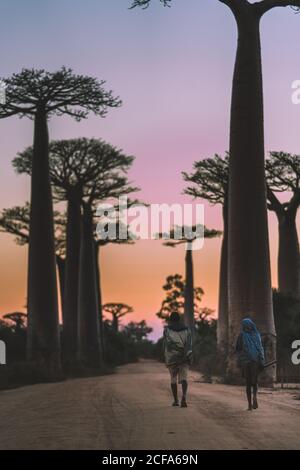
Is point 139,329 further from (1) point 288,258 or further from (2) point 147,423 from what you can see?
(2) point 147,423

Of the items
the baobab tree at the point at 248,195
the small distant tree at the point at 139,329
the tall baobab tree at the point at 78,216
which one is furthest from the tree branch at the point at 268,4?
the small distant tree at the point at 139,329

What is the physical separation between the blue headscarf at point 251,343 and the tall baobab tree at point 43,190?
16.1 meters

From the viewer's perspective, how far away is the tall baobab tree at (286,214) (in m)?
37.8

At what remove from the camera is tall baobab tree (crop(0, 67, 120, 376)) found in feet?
94.4

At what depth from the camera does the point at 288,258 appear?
133 ft

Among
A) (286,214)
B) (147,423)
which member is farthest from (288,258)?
(147,423)

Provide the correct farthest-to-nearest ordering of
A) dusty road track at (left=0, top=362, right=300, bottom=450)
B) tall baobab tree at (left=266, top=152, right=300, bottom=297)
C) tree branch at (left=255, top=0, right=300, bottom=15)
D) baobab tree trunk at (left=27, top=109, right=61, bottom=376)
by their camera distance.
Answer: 1. tall baobab tree at (left=266, top=152, right=300, bottom=297)
2. baobab tree trunk at (left=27, top=109, right=61, bottom=376)
3. tree branch at (left=255, top=0, right=300, bottom=15)
4. dusty road track at (left=0, top=362, right=300, bottom=450)

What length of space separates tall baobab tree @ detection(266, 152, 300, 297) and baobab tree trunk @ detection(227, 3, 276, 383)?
15517mm

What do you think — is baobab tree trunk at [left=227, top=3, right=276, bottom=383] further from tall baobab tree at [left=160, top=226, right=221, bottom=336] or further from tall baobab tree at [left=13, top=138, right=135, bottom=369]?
tall baobab tree at [left=160, top=226, right=221, bottom=336]

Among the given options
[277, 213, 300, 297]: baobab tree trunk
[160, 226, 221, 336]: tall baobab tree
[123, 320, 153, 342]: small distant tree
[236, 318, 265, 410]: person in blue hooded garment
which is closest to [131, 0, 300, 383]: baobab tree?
[236, 318, 265, 410]: person in blue hooded garment

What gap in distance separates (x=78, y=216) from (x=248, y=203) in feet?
72.8

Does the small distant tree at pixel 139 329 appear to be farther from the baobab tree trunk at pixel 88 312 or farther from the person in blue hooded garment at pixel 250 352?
the person in blue hooded garment at pixel 250 352

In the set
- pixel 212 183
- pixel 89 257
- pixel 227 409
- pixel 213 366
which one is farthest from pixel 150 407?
pixel 89 257
